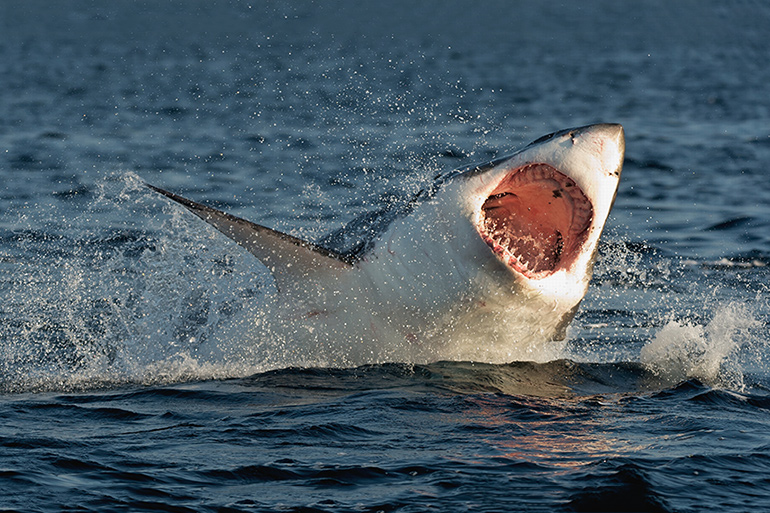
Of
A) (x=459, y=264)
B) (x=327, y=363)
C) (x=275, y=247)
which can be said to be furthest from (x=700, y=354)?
(x=275, y=247)

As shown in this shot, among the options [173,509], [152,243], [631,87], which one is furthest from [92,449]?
[631,87]

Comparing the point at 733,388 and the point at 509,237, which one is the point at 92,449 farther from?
the point at 733,388

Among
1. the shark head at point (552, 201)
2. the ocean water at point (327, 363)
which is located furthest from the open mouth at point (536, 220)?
the ocean water at point (327, 363)

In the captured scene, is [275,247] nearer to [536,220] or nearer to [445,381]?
[445,381]

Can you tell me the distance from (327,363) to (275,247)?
98 cm

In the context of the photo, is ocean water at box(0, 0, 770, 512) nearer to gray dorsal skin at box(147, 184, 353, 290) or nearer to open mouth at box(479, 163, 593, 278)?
gray dorsal skin at box(147, 184, 353, 290)

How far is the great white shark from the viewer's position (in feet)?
→ 17.7

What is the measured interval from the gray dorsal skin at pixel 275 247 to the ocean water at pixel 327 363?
55 centimetres

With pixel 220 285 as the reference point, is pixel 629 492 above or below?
below

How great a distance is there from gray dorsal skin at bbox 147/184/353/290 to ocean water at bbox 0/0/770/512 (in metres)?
0.55

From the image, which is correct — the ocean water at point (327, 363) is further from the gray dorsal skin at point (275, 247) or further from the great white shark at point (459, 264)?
the gray dorsal skin at point (275, 247)

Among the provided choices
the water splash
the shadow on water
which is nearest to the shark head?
the shadow on water

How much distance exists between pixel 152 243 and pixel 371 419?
279 inches

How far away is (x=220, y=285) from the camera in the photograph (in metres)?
7.34
